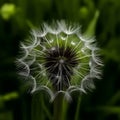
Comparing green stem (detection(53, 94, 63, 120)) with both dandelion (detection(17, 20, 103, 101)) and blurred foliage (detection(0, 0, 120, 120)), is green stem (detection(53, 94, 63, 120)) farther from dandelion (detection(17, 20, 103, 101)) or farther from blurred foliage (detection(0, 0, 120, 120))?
blurred foliage (detection(0, 0, 120, 120))

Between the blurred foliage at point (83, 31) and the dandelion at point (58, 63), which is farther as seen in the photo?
the blurred foliage at point (83, 31)

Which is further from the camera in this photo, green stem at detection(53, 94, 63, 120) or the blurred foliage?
the blurred foliage

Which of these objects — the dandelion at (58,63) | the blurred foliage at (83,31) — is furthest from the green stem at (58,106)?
the blurred foliage at (83,31)

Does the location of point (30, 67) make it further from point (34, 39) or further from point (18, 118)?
point (18, 118)

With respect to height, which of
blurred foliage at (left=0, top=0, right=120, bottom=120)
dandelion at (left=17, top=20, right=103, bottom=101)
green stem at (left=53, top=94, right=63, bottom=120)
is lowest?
green stem at (left=53, top=94, right=63, bottom=120)

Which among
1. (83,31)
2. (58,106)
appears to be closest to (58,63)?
(58,106)

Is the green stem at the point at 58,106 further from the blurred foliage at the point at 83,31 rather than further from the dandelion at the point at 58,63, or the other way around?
the blurred foliage at the point at 83,31

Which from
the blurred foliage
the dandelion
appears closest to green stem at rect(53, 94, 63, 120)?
the dandelion
